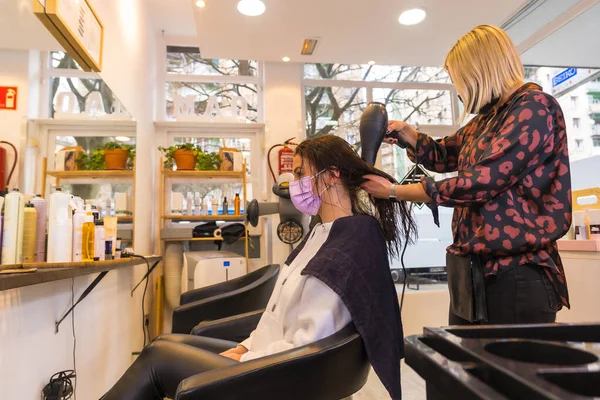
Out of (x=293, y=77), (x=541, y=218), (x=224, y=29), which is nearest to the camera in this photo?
(x=541, y=218)

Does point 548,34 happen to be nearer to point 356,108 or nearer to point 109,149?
point 356,108

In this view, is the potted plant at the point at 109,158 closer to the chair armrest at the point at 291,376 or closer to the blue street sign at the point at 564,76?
the chair armrest at the point at 291,376

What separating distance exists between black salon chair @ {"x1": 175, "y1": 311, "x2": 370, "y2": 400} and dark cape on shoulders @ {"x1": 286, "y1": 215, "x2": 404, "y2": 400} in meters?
0.05

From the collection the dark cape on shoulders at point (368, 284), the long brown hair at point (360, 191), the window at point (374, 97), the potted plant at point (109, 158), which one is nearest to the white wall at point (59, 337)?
the potted plant at point (109, 158)

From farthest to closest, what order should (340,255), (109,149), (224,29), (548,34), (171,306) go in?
(171,306) < (548,34) < (224,29) < (109,149) < (340,255)

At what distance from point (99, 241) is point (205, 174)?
1.98m

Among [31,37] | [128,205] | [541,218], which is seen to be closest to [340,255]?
[541,218]

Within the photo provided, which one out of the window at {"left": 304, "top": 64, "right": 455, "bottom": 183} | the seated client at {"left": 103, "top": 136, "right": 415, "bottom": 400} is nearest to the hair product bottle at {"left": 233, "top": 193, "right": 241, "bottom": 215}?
the window at {"left": 304, "top": 64, "right": 455, "bottom": 183}

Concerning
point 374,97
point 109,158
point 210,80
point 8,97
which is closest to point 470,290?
point 8,97

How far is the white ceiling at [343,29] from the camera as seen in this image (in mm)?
2797

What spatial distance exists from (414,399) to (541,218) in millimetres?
1788

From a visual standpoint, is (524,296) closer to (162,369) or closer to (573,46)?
(162,369)

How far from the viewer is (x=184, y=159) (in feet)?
11.8

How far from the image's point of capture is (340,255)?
115 cm
